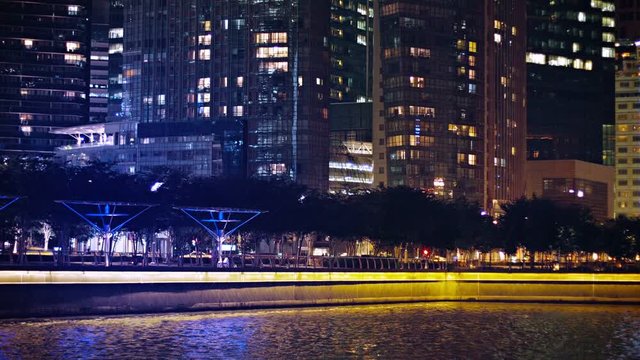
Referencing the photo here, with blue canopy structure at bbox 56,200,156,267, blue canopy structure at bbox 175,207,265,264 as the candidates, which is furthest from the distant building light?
blue canopy structure at bbox 56,200,156,267

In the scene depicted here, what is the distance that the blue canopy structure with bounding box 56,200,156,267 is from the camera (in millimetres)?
134125

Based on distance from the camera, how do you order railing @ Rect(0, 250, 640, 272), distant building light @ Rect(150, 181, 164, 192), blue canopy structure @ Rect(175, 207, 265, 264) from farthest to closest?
1. distant building light @ Rect(150, 181, 164, 192)
2. blue canopy structure @ Rect(175, 207, 265, 264)
3. railing @ Rect(0, 250, 640, 272)

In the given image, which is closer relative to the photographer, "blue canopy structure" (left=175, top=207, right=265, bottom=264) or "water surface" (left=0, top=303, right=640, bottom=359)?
"water surface" (left=0, top=303, right=640, bottom=359)

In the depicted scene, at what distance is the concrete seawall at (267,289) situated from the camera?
118688mm

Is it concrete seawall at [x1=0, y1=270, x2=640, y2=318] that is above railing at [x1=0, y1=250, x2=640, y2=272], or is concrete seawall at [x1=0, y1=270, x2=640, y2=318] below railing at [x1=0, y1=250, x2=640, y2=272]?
below

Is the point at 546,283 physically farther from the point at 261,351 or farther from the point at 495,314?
the point at 261,351

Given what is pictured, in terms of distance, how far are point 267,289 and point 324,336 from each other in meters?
34.5

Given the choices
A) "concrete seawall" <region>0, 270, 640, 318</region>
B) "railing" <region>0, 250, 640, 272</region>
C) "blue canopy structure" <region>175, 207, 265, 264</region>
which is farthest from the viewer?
"blue canopy structure" <region>175, 207, 265, 264</region>

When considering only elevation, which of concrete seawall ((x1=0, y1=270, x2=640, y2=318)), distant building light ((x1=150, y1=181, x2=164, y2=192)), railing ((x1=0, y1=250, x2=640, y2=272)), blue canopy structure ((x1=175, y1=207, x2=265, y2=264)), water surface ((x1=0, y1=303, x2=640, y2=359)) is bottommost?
water surface ((x1=0, y1=303, x2=640, y2=359))

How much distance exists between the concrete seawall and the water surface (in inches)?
109

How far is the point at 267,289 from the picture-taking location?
146625 mm

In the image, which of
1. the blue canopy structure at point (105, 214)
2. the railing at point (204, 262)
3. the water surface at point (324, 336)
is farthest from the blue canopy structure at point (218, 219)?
the water surface at point (324, 336)

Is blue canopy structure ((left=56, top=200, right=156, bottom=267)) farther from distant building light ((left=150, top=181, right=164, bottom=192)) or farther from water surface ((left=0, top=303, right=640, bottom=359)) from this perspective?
water surface ((left=0, top=303, right=640, bottom=359))

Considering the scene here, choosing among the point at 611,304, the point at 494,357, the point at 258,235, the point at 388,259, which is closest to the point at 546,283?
the point at 611,304
